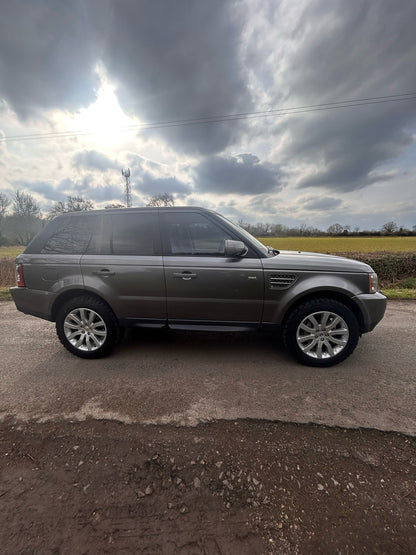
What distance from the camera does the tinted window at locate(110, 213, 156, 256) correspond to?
3.09 m

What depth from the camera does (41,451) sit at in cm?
185

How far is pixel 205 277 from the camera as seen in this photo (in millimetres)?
2920

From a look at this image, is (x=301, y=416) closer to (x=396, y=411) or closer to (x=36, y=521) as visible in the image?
(x=396, y=411)

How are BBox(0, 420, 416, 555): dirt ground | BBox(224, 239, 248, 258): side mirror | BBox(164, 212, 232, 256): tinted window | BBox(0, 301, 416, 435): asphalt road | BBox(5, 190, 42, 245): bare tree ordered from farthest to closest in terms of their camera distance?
A: BBox(5, 190, 42, 245): bare tree
BBox(164, 212, 232, 256): tinted window
BBox(224, 239, 248, 258): side mirror
BBox(0, 301, 416, 435): asphalt road
BBox(0, 420, 416, 555): dirt ground

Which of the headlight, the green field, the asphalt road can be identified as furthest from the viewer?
the green field

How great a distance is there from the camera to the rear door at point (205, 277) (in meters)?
2.90

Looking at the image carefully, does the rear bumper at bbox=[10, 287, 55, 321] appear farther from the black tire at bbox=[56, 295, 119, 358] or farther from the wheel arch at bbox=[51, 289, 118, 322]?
the black tire at bbox=[56, 295, 119, 358]

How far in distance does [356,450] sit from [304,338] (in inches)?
48.8

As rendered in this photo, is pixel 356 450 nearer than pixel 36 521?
No

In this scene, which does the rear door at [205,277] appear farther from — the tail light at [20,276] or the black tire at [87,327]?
the tail light at [20,276]

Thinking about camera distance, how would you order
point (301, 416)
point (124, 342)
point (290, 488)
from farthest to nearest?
point (124, 342) < point (301, 416) < point (290, 488)

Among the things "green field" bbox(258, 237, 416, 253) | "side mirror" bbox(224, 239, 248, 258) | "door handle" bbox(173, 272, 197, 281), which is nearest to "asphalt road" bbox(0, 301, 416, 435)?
"door handle" bbox(173, 272, 197, 281)

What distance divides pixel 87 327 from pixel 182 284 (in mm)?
1386

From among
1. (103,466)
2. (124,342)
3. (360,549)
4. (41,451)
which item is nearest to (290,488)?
(360,549)
